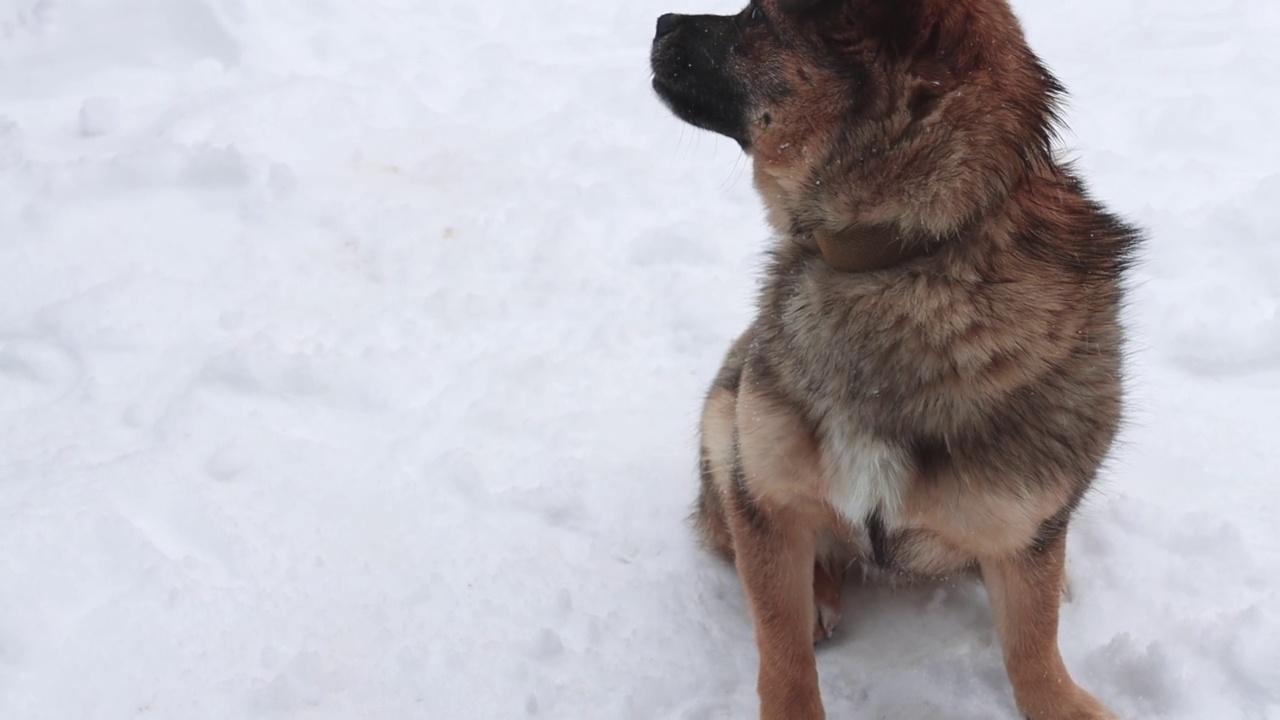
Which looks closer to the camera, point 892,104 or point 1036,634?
point 892,104

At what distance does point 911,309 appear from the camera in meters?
2.54

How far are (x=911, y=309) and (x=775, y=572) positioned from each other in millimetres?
873

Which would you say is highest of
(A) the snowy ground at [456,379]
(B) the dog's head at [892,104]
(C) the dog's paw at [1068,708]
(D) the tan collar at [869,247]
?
(B) the dog's head at [892,104]

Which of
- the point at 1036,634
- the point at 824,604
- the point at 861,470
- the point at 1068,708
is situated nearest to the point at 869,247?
the point at 861,470

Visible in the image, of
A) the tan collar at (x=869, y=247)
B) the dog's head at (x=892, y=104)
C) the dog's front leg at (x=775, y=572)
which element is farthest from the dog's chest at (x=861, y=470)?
the dog's head at (x=892, y=104)

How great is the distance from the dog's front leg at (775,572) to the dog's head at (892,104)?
2.16 feet

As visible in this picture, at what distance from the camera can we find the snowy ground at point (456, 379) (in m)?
3.18

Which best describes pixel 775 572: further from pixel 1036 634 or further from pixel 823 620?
pixel 1036 634

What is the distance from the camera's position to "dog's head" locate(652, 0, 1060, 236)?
236 centimetres

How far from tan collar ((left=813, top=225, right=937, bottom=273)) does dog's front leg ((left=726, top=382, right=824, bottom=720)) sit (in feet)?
1.48

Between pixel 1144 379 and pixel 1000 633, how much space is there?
1.72m

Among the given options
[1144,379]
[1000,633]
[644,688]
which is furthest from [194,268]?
[1144,379]

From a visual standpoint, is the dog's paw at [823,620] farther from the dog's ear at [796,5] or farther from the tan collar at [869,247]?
the dog's ear at [796,5]

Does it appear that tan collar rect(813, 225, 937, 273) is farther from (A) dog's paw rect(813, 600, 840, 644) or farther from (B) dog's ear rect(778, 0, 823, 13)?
(A) dog's paw rect(813, 600, 840, 644)
